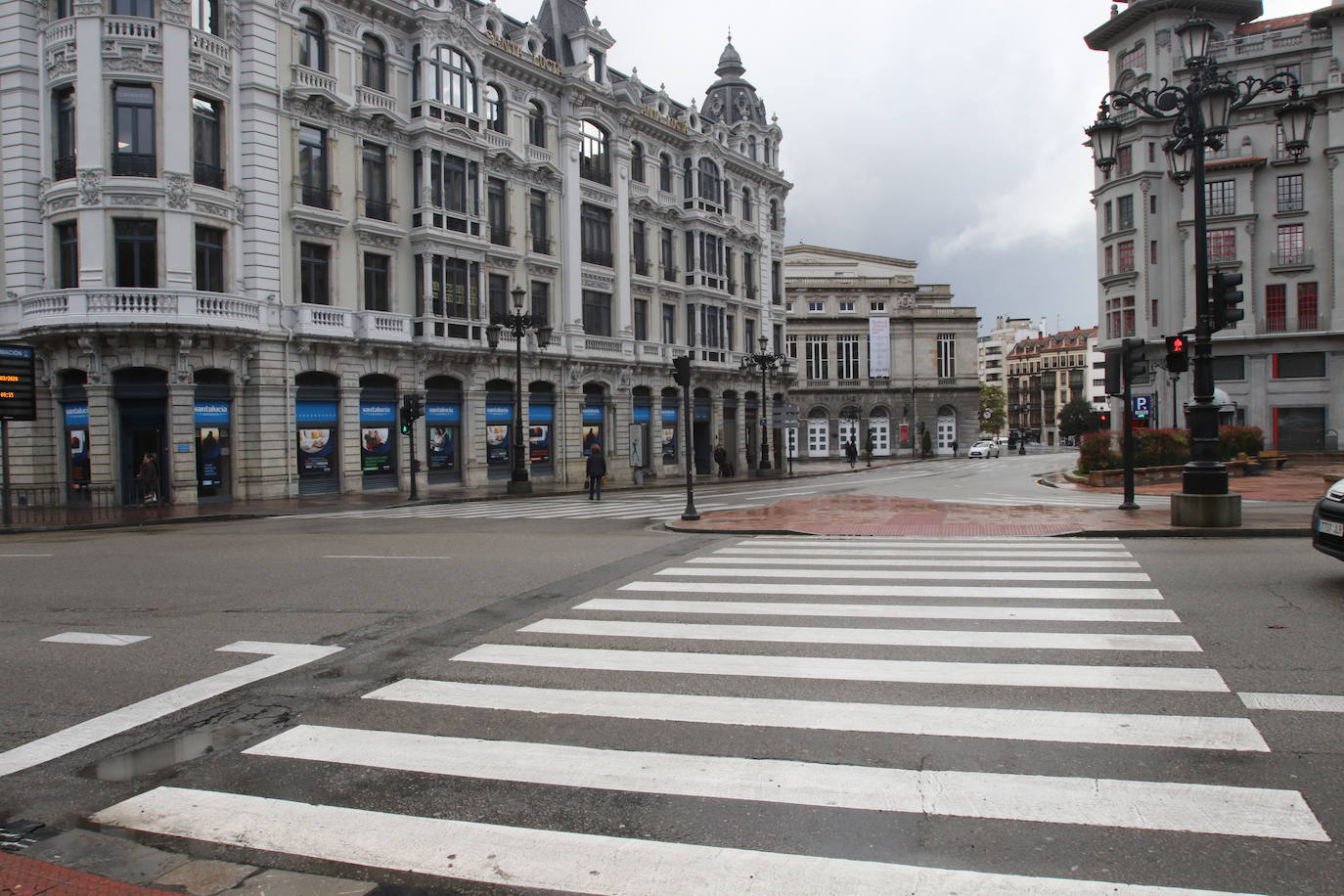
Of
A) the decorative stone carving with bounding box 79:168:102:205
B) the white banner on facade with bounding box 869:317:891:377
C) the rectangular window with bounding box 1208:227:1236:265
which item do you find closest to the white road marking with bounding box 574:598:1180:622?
the decorative stone carving with bounding box 79:168:102:205

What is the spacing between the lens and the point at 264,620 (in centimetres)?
868

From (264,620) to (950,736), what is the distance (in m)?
6.61

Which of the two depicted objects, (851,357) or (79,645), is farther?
(851,357)

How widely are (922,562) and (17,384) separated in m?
21.1

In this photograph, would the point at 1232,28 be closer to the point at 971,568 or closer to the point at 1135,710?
the point at 971,568

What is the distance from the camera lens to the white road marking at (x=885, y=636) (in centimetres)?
708

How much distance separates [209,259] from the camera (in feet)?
88.5

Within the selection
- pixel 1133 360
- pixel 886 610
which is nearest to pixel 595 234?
pixel 1133 360

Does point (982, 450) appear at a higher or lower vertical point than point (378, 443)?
lower

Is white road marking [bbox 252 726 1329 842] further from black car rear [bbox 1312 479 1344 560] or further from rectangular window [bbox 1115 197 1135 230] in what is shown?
rectangular window [bbox 1115 197 1135 230]

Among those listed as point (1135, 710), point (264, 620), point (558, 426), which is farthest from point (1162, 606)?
point (558, 426)

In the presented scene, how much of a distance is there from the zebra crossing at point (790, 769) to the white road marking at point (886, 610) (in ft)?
0.45

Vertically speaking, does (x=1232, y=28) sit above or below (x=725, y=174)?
above

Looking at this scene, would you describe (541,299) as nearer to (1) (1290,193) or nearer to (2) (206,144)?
(2) (206,144)
